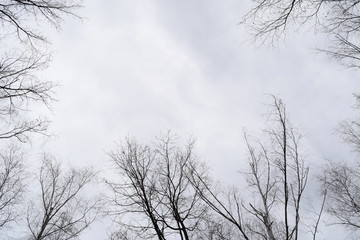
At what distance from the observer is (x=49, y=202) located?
46.8 ft

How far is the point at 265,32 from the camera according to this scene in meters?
4.28

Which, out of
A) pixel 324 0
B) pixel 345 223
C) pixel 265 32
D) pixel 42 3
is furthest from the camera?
pixel 345 223

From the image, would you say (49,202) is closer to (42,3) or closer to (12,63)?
(12,63)

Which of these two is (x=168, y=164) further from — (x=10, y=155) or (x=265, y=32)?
(x=10, y=155)

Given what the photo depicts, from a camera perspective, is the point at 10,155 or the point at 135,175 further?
the point at 10,155

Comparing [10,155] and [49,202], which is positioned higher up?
[10,155]

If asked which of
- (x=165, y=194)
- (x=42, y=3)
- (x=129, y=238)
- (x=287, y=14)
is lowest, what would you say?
(x=129, y=238)

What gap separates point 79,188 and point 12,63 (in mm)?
12449

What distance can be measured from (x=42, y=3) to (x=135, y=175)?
4.71 m

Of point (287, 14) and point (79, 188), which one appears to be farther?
point (79, 188)

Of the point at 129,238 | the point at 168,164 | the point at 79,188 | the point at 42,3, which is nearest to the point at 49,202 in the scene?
the point at 79,188

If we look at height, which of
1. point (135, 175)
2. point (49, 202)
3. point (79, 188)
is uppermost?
point (79, 188)

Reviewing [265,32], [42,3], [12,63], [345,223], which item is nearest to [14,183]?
[12,63]

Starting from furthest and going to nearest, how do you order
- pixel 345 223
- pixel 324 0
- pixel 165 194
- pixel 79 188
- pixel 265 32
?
pixel 79 188, pixel 345 223, pixel 165 194, pixel 265 32, pixel 324 0
